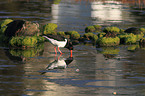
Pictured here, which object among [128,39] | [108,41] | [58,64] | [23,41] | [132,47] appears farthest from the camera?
[128,39]

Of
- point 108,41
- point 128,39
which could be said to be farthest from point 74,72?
point 128,39

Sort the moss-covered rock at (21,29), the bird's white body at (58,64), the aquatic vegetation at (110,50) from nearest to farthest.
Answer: the bird's white body at (58,64)
the aquatic vegetation at (110,50)
the moss-covered rock at (21,29)

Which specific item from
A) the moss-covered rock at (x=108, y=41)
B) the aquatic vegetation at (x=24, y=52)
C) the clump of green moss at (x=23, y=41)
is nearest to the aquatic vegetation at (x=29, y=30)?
the clump of green moss at (x=23, y=41)

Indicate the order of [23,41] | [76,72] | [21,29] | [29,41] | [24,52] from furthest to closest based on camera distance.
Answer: [21,29]
[29,41]
[23,41]
[24,52]
[76,72]

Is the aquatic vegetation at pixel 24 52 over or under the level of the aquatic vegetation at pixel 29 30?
under

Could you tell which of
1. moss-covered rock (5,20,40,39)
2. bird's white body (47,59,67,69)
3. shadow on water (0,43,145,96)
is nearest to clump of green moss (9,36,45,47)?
shadow on water (0,43,145,96)

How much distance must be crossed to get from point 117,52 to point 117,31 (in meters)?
8.81

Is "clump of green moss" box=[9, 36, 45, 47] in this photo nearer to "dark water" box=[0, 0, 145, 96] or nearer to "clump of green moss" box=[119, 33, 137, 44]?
"dark water" box=[0, 0, 145, 96]

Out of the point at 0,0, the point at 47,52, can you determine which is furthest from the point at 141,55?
the point at 0,0

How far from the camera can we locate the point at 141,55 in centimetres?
2402

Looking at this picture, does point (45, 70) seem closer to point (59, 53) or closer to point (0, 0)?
point (59, 53)

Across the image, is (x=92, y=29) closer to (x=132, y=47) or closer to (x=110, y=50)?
(x=132, y=47)

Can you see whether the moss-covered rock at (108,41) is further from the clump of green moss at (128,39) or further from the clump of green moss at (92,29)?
the clump of green moss at (92,29)

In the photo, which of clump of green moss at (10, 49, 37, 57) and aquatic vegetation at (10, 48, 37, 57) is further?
clump of green moss at (10, 49, 37, 57)
